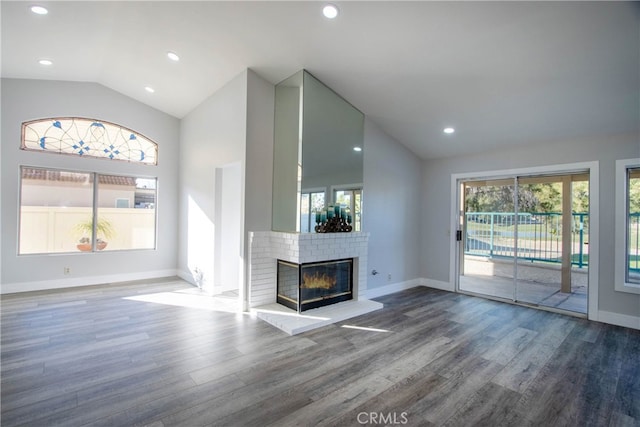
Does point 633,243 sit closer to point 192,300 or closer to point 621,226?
point 621,226

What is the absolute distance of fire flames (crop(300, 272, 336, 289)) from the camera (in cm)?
405

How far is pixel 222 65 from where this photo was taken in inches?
163

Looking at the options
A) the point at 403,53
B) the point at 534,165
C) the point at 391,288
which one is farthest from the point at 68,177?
the point at 534,165

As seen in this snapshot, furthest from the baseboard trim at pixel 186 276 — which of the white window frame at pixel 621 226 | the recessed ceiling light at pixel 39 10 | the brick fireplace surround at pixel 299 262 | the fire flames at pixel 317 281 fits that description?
the white window frame at pixel 621 226

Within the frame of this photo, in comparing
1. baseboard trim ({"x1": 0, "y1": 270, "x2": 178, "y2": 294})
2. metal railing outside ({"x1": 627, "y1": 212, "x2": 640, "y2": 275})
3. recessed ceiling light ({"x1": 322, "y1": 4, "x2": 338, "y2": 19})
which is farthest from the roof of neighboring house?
metal railing outside ({"x1": 627, "y1": 212, "x2": 640, "y2": 275})

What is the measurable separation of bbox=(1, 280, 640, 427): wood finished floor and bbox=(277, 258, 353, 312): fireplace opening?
1.75 ft

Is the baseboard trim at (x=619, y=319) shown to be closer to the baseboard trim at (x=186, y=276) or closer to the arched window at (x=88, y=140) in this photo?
the baseboard trim at (x=186, y=276)

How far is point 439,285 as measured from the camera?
5703mm

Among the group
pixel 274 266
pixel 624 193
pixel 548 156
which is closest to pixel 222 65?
pixel 274 266

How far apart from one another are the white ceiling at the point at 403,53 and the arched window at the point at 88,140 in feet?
2.61

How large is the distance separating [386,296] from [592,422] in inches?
124

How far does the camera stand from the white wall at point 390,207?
16.6ft

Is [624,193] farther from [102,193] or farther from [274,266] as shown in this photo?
[102,193]

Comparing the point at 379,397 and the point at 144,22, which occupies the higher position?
the point at 144,22
